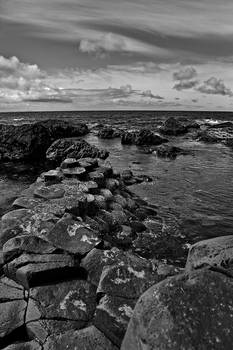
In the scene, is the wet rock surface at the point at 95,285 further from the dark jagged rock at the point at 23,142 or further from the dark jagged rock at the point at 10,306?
the dark jagged rock at the point at 23,142

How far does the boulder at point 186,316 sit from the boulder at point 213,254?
76.8 inches

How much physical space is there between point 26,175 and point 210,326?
920 inches

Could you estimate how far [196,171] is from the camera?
94.3ft

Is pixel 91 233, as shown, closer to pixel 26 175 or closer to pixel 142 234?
pixel 142 234

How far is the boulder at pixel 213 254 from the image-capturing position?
25.7ft

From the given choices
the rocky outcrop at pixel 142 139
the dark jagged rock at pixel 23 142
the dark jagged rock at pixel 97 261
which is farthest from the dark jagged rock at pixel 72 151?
the dark jagged rock at pixel 97 261

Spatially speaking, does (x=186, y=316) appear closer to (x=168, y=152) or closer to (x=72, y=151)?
(x=72, y=151)

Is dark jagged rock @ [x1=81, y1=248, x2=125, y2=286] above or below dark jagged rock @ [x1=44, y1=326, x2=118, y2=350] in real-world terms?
above

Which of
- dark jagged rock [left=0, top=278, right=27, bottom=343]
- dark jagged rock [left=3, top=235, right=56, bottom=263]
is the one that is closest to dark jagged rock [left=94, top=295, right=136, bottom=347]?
dark jagged rock [left=0, top=278, right=27, bottom=343]

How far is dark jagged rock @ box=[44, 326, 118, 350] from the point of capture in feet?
21.7

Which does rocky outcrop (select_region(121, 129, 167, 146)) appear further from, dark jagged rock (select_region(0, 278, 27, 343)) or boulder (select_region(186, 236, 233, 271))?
dark jagged rock (select_region(0, 278, 27, 343))

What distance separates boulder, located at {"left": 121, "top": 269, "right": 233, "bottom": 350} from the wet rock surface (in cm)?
1

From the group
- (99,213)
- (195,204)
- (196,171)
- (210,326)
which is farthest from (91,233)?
(196,171)

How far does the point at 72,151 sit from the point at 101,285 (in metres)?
24.4
